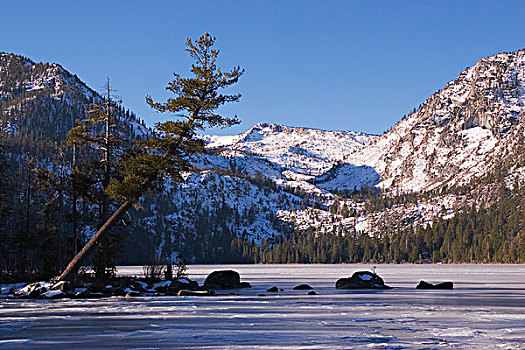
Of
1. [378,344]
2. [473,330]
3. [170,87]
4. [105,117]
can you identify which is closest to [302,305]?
[473,330]

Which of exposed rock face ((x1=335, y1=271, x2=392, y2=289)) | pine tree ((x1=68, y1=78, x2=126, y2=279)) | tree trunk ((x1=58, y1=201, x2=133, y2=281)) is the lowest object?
exposed rock face ((x1=335, y1=271, x2=392, y2=289))

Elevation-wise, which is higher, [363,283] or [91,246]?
[91,246]

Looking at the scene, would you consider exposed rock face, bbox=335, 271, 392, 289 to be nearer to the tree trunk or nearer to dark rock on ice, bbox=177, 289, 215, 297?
dark rock on ice, bbox=177, 289, 215, 297

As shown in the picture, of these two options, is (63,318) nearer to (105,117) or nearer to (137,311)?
(137,311)

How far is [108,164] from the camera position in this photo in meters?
45.6

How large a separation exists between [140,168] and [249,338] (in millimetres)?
23454

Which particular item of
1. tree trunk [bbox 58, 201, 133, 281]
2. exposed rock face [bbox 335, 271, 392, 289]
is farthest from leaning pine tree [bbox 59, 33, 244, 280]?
exposed rock face [bbox 335, 271, 392, 289]

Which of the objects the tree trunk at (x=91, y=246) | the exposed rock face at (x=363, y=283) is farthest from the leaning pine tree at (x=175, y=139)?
the exposed rock face at (x=363, y=283)

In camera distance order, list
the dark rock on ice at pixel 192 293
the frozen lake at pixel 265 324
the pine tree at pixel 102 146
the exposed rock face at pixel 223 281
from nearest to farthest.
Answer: the frozen lake at pixel 265 324, the dark rock on ice at pixel 192 293, the pine tree at pixel 102 146, the exposed rock face at pixel 223 281

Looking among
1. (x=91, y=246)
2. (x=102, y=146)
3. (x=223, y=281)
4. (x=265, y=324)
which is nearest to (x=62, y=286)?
(x=91, y=246)

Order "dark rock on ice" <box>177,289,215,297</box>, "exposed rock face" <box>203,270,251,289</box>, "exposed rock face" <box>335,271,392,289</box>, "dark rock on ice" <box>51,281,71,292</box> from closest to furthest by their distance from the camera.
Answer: "dark rock on ice" <box>51,281,71,292</box> → "dark rock on ice" <box>177,289,215,297</box> → "exposed rock face" <box>335,271,392,289</box> → "exposed rock face" <box>203,270,251,289</box>

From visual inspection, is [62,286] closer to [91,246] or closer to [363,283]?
[91,246]

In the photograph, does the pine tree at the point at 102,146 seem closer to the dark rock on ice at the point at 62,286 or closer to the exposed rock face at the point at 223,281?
the dark rock on ice at the point at 62,286

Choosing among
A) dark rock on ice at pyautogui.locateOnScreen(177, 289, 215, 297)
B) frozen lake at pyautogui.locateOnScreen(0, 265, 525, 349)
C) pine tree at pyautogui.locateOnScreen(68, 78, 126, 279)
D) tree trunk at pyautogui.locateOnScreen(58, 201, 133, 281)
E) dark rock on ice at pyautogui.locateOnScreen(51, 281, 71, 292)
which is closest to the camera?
frozen lake at pyautogui.locateOnScreen(0, 265, 525, 349)
